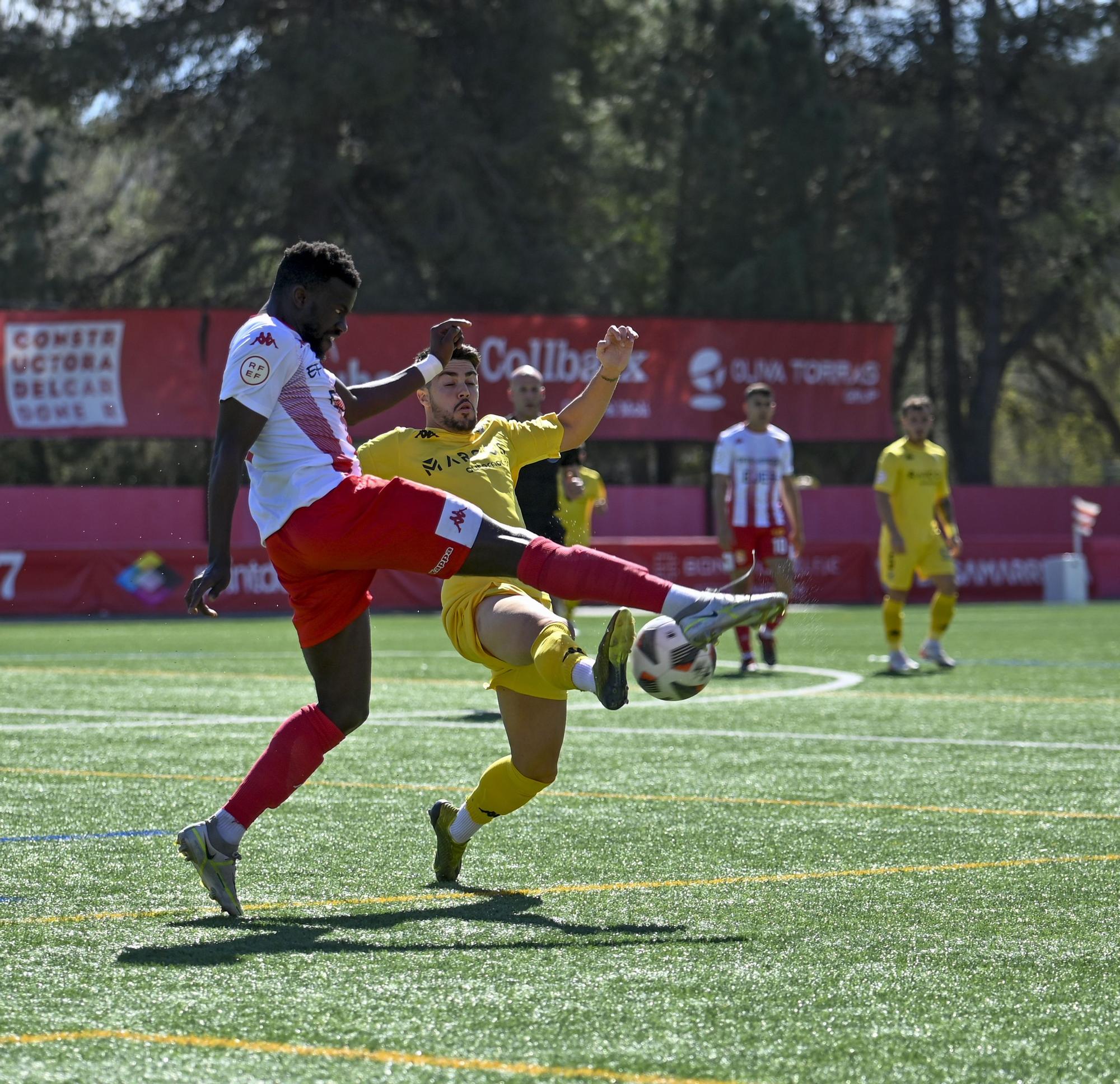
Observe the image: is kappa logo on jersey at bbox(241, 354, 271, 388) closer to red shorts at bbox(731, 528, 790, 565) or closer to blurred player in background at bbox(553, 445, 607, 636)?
blurred player in background at bbox(553, 445, 607, 636)

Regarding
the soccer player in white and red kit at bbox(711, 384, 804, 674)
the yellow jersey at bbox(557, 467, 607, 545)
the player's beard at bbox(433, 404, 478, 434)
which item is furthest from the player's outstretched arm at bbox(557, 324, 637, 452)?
the yellow jersey at bbox(557, 467, 607, 545)

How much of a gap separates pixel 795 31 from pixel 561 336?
1083 centimetres

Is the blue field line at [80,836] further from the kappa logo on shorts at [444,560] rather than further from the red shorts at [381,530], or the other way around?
the kappa logo on shorts at [444,560]

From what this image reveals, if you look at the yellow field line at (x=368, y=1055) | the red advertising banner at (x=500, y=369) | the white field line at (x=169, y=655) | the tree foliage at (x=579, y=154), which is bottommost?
the white field line at (x=169, y=655)

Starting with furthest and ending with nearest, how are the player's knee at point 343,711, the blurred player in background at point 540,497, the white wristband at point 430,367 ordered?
the blurred player in background at point 540,497 → the white wristband at point 430,367 → the player's knee at point 343,711

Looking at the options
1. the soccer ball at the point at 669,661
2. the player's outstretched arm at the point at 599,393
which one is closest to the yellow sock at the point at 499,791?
the soccer ball at the point at 669,661

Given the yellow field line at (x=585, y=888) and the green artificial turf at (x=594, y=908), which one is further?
the yellow field line at (x=585, y=888)

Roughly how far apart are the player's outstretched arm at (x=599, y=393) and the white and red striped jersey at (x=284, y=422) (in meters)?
1.37

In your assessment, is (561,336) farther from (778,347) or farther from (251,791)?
(251,791)

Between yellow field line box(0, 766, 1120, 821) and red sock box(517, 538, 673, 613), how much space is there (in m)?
2.58

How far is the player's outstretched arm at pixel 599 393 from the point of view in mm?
6742

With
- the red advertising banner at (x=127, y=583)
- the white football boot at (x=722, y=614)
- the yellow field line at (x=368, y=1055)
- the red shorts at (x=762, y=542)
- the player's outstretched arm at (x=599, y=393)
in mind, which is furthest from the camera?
the red advertising banner at (x=127, y=583)

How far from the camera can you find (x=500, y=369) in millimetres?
31484

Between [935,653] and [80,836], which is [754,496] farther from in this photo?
[80,836]
